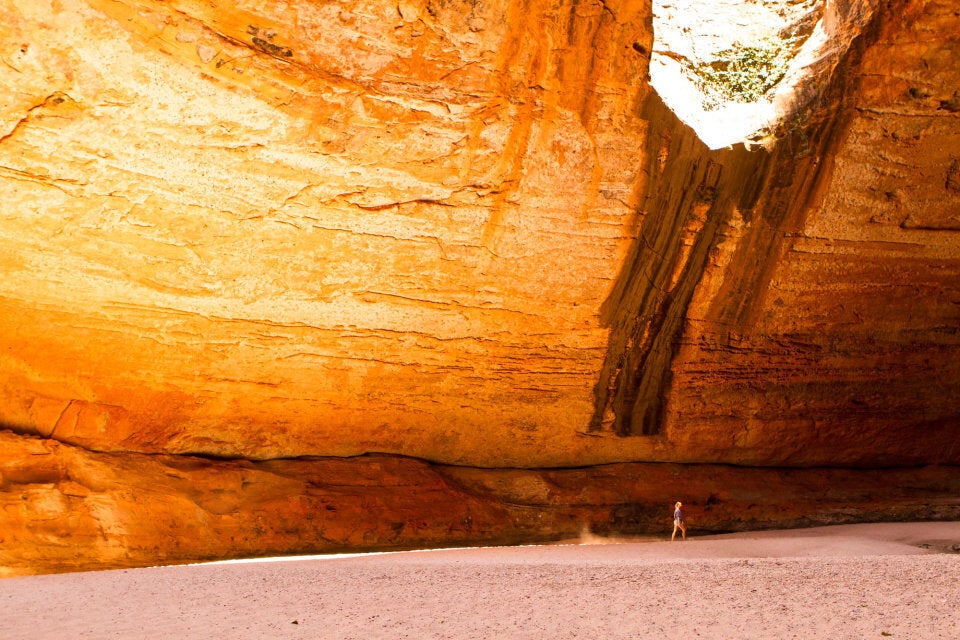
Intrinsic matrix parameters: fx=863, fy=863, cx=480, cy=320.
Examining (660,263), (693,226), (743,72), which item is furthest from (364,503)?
(743,72)

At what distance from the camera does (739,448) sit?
1027 centimetres

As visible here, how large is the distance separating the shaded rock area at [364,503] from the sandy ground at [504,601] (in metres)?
1.00

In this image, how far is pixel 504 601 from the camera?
4.48 m

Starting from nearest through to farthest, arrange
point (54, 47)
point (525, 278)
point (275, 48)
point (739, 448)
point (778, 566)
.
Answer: point (778, 566)
point (54, 47)
point (275, 48)
point (525, 278)
point (739, 448)

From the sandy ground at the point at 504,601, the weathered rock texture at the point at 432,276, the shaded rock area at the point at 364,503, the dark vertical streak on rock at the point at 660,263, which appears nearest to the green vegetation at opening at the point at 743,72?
the weathered rock texture at the point at 432,276

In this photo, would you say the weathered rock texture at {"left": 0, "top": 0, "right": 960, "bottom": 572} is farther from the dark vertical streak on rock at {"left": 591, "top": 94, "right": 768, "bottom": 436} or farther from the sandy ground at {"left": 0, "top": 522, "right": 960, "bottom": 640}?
the sandy ground at {"left": 0, "top": 522, "right": 960, "bottom": 640}

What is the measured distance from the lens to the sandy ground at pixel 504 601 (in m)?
3.89

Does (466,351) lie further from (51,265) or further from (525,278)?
(51,265)

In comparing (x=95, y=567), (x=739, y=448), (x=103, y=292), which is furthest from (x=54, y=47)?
(x=739, y=448)

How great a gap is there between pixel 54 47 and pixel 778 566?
6.26m

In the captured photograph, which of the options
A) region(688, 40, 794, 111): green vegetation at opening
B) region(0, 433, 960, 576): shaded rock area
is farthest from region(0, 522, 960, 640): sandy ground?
region(688, 40, 794, 111): green vegetation at opening

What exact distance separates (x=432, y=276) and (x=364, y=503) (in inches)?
94.2

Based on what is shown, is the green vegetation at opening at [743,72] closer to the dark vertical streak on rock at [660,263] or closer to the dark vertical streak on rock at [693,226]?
the dark vertical streak on rock at [693,226]

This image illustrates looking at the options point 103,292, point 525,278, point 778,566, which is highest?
point 525,278
